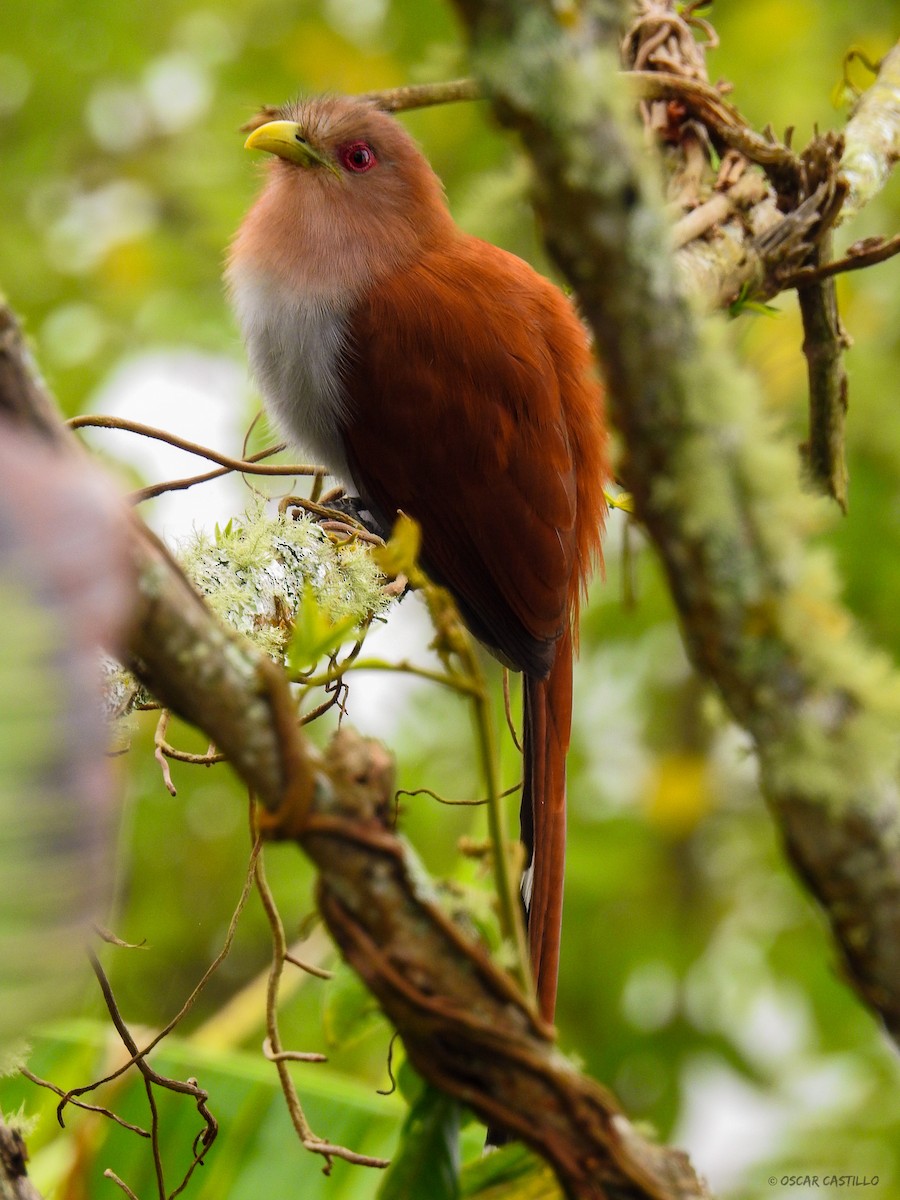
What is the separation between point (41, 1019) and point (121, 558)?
208mm

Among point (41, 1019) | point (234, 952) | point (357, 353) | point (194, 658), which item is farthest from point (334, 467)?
point (234, 952)

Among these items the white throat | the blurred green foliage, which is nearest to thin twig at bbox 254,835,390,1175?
the white throat

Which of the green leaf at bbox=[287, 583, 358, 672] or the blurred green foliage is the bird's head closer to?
the blurred green foliage

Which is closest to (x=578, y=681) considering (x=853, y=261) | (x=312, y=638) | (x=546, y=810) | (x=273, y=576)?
(x=546, y=810)

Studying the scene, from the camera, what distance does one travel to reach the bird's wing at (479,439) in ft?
6.49

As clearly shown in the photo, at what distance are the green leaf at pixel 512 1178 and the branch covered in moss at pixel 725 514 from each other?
0.27 metres

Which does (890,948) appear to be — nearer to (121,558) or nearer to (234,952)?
(121,558)

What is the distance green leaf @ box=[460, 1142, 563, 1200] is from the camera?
2.66 ft

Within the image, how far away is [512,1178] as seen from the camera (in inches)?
32.4

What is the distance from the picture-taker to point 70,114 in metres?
4.11

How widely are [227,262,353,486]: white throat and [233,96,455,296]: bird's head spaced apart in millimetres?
42

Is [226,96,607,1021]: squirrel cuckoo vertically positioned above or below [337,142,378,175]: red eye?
below

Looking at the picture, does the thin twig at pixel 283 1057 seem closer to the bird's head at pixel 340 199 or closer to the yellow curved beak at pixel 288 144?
the bird's head at pixel 340 199

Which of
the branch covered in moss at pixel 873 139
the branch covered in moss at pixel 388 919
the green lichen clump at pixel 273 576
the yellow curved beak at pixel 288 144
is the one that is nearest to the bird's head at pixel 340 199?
the yellow curved beak at pixel 288 144
